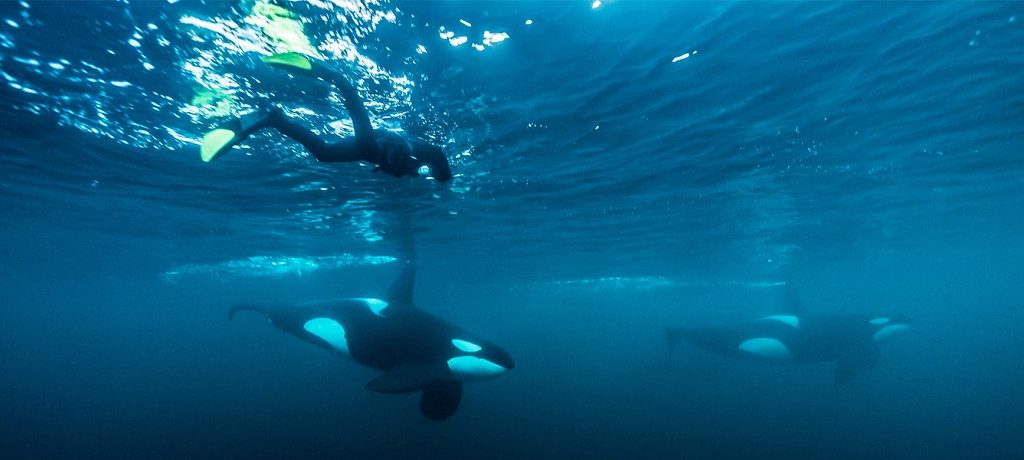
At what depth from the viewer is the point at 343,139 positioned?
5.33 metres

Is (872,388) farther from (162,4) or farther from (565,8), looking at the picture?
(162,4)

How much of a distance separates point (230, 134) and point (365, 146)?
1.28 metres

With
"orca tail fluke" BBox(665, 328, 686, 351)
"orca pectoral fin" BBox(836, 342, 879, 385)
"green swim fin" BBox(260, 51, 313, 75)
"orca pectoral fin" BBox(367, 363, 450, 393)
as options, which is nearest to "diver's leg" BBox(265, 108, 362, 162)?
"green swim fin" BBox(260, 51, 313, 75)

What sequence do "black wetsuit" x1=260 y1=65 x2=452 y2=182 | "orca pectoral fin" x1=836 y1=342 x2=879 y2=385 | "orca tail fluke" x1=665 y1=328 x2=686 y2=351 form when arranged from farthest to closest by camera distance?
"orca tail fluke" x1=665 y1=328 x2=686 y2=351 → "orca pectoral fin" x1=836 y1=342 x2=879 y2=385 → "black wetsuit" x1=260 y1=65 x2=452 y2=182

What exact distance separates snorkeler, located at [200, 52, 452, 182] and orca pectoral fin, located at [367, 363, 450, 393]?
12.9 feet

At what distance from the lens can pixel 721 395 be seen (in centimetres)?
2294

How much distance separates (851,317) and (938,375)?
16.6 m

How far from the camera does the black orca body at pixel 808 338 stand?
1675 centimetres

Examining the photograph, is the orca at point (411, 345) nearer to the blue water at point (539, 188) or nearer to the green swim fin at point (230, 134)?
the blue water at point (539, 188)

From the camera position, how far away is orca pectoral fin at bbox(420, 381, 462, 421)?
9.70 meters

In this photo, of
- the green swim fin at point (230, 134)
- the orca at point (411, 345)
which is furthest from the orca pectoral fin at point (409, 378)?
the green swim fin at point (230, 134)

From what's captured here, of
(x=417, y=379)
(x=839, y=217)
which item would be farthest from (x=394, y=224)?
(x=839, y=217)

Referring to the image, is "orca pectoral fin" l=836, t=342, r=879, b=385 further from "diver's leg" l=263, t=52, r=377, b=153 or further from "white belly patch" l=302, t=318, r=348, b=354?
"diver's leg" l=263, t=52, r=377, b=153

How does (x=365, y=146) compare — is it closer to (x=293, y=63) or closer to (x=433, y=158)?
(x=433, y=158)
